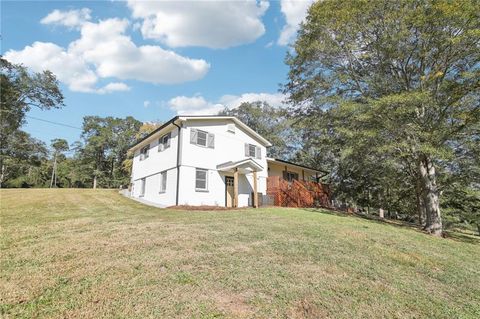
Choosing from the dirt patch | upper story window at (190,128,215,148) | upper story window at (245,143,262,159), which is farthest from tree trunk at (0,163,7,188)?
the dirt patch

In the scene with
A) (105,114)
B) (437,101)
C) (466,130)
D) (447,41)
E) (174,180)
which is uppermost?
(105,114)

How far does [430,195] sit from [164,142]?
50.2 ft

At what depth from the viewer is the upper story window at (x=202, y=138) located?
634 inches

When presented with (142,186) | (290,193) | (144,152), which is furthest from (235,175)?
(144,152)

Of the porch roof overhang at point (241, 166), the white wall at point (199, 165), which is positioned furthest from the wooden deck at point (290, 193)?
the porch roof overhang at point (241, 166)

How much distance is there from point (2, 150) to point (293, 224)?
157 feet

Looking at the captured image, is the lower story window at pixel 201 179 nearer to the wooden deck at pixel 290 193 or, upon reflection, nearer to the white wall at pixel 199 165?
the white wall at pixel 199 165

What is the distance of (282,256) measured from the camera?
18.5ft

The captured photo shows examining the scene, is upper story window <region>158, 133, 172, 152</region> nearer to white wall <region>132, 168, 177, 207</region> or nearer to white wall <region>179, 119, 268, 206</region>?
white wall <region>132, 168, 177, 207</region>

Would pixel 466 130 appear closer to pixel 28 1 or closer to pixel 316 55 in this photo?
pixel 316 55

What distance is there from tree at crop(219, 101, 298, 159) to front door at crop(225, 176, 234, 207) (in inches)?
683

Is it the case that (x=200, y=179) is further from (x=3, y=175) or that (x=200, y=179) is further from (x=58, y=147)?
(x=58, y=147)

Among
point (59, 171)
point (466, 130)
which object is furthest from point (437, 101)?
point (59, 171)

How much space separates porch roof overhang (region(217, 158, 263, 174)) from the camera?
16.3 m
